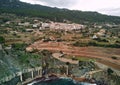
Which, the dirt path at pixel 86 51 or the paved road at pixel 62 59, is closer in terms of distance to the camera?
the paved road at pixel 62 59

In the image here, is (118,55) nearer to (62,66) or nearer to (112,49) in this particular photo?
(112,49)

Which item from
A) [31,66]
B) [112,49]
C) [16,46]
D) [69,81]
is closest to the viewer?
[69,81]

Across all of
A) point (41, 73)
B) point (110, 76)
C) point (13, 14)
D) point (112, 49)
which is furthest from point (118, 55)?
point (13, 14)

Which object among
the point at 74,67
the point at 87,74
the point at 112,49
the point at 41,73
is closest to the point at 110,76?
the point at 87,74

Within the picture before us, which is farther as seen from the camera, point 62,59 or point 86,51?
point 86,51

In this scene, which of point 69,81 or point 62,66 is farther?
point 62,66

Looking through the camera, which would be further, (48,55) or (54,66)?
(48,55)

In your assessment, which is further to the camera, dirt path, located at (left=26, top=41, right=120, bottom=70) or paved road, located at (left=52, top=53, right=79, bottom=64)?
dirt path, located at (left=26, top=41, right=120, bottom=70)

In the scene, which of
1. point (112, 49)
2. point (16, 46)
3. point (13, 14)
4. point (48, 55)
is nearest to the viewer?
point (48, 55)

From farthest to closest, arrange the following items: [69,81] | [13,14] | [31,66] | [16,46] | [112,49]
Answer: [13,14] → [112,49] → [16,46] → [31,66] → [69,81]
